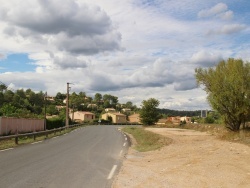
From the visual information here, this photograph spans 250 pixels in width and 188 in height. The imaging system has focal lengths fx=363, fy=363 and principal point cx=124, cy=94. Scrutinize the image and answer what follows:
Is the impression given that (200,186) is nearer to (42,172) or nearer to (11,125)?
(42,172)

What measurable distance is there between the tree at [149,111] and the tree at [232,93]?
51.2m

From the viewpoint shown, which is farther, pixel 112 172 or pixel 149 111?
pixel 149 111

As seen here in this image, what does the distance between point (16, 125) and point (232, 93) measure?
809 inches

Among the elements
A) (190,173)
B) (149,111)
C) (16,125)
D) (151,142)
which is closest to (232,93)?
(151,142)

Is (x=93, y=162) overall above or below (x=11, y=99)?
below

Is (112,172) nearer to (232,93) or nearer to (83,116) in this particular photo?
(232,93)

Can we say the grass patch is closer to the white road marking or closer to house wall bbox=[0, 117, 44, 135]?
the white road marking

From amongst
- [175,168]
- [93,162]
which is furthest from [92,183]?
[93,162]

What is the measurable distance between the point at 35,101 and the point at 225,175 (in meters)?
109

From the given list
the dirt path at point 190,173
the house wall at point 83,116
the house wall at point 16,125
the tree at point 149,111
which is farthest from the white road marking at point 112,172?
the house wall at point 83,116

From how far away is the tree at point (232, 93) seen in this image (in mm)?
25703

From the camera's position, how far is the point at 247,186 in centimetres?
902

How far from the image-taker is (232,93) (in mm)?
25672

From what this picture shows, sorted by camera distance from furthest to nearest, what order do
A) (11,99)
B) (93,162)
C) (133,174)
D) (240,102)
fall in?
1. (11,99)
2. (240,102)
3. (93,162)
4. (133,174)
